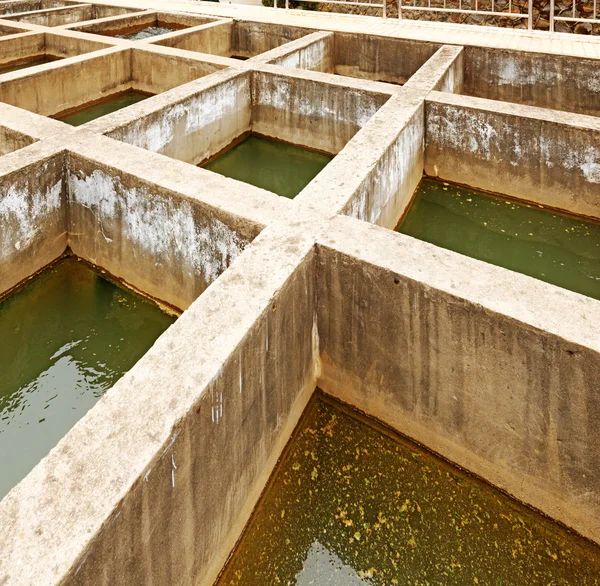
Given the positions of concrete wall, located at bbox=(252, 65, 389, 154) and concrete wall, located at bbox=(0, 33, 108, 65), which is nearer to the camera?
concrete wall, located at bbox=(252, 65, 389, 154)

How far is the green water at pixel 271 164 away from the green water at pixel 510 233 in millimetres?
1415

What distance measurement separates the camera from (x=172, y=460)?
1962 mm

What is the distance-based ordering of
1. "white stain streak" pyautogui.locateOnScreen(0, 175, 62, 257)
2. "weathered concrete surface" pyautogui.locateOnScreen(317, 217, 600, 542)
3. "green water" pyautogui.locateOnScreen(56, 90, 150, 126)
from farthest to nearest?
"green water" pyautogui.locateOnScreen(56, 90, 150, 126) → "white stain streak" pyautogui.locateOnScreen(0, 175, 62, 257) → "weathered concrete surface" pyautogui.locateOnScreen(317, 217, 600, 542)

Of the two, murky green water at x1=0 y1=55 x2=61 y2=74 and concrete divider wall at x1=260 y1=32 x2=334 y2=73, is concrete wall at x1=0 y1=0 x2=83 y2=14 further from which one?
concrete divider wall at x1=260 y1=32 x2=334 y2=73

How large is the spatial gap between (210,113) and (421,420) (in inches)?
181

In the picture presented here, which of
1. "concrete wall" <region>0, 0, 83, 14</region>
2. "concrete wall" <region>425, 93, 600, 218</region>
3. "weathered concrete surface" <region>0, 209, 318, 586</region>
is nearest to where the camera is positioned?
"weathered concrete surface" <region>0, 209, 318, 586</region>

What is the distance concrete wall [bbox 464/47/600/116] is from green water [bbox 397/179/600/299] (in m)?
2.41

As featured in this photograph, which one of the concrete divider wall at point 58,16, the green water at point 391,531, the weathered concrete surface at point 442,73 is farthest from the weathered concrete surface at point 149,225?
the concrete divider wall at point 58,16

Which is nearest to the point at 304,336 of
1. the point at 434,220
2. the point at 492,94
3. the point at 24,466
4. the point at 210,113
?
the point at 24,466

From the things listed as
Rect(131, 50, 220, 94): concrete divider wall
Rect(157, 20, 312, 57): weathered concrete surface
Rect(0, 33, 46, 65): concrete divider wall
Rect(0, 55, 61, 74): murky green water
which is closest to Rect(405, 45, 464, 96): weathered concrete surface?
Rect(131, 50, 220, 94): concrete divider wall

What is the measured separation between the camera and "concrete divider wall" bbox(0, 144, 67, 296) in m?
3.90

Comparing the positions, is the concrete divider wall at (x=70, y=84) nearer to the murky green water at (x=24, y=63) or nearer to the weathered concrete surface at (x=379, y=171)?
the murky green water at (x=24, y=63)

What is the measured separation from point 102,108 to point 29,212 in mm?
4463

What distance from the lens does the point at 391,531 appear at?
266cm
